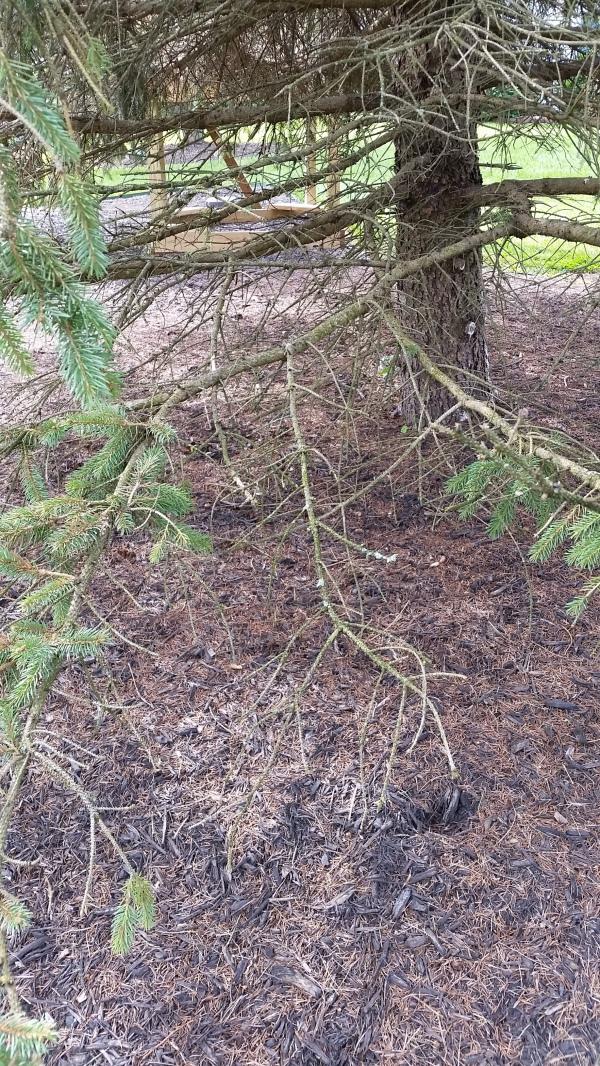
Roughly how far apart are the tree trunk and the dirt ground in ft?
4.07

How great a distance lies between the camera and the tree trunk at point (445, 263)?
12.1 ft

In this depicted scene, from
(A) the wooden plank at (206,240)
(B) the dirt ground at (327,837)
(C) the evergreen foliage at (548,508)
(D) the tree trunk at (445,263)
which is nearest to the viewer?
(C) the evergreen foliage at (548,508)

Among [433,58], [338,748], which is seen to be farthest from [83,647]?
[433,58]

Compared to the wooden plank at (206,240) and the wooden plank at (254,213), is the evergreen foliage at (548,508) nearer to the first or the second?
the wooden plank at (254,213)

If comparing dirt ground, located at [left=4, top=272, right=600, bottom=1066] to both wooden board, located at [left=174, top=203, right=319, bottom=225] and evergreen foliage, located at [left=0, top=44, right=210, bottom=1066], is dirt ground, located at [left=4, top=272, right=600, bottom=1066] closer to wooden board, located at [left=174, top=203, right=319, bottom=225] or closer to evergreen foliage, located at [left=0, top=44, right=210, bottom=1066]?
evergreen foliage, located at [left=0, top=44, right=210, bottom=1066]

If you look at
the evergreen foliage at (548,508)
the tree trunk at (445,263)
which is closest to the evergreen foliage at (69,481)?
the evergreen foliage at (548,508)

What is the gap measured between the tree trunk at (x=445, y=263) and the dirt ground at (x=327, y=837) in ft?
4.07

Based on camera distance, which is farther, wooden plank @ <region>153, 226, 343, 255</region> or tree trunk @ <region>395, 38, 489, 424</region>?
tree trunk @ <region>395, 38, 489, 424</region>

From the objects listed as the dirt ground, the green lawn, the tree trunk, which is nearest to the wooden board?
the green lawn

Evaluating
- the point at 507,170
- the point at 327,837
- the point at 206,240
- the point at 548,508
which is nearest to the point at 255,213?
the point at 206,240

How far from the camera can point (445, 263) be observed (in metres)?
4.01

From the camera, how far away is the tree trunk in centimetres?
369

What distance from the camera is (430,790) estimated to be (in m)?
2.69

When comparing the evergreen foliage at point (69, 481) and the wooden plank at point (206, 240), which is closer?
the evergreen foliage at point (69, 481)
